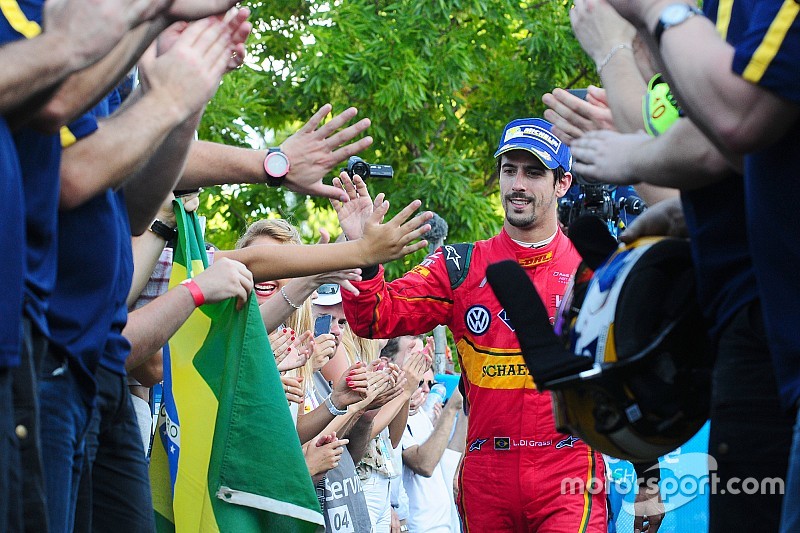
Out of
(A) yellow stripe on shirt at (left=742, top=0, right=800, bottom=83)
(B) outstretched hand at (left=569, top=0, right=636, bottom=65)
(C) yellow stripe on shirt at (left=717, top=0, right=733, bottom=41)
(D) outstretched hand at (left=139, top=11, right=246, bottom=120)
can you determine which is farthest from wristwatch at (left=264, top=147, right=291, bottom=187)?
(A) yellow stripe on shirt at (left=742, top=0, right=800, bottom=83)

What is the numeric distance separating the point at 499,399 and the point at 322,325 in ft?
4.24

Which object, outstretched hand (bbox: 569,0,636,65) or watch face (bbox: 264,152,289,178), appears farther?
watch face (bbox: 264,152,289,178)

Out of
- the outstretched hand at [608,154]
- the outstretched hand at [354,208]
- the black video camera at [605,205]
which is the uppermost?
the black video camera at [605,205]

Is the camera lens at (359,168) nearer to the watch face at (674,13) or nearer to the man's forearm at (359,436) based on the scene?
the man's forearm at (359,436)

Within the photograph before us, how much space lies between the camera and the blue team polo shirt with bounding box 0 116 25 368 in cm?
231

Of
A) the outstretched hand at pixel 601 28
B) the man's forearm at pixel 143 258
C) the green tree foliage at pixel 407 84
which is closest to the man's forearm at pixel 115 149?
the outstretched hand at pixel 601 28

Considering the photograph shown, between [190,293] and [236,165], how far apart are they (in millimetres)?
476

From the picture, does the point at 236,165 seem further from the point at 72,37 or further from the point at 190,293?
the point at 72,37

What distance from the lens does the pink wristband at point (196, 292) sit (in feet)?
13.2

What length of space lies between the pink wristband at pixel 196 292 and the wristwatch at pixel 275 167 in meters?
0.47

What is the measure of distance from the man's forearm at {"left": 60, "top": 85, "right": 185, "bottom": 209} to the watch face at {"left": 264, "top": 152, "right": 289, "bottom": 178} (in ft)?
3.22

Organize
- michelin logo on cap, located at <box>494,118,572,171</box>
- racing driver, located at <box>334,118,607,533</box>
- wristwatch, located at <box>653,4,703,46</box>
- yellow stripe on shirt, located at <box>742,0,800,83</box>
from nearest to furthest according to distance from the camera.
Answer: yellow stripe on shirt, located at <box>742,0,800,83</box>
wristwatch, located at <box>653,4,703,46</box>
racing driver, located at <box>334,118,607,533</box>
michelin logo on cap, located at <box>494,118,572,171</box>

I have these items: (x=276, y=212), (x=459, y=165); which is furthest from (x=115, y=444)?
(x=276, y=212)

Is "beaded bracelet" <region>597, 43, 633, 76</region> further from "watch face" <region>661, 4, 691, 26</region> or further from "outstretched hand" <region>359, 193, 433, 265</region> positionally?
"outstretched hand" <region>359, 193, 433, 265</region>
